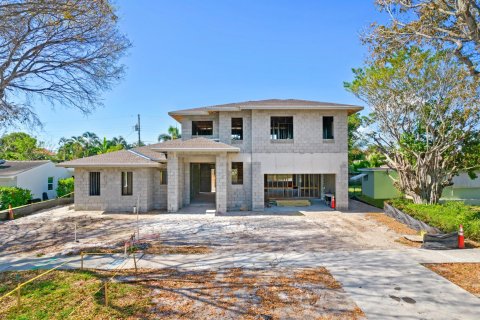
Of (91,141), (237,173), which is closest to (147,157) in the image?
(237,173)

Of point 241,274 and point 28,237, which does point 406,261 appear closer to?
point 241,274

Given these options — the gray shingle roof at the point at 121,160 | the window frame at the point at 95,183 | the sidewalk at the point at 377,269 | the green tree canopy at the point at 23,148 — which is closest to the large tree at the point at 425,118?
the sidewalk at the point at 377,269

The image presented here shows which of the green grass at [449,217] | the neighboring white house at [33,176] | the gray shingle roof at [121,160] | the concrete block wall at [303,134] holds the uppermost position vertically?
the concrete block wall at [303,134]

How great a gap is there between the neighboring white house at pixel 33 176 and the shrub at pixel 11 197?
9.36ft

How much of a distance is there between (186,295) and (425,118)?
17550 millimetres

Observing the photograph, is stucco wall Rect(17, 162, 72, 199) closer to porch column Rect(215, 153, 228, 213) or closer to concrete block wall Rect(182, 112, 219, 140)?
concrete block wall Rect(182, 112, 219, 140)

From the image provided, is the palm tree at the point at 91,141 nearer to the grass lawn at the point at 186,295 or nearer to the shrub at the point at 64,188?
the shrub at the point at 64,188

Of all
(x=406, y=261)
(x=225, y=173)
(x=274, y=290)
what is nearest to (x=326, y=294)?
(x=274, y=290)

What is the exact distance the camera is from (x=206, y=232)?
1266 centimetres

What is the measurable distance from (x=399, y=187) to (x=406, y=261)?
35.9 ft

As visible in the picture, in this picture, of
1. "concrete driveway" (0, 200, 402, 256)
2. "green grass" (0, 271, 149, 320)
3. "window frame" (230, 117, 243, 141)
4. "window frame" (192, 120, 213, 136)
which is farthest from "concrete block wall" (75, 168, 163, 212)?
"green grass" (0, 271, 149, 320)

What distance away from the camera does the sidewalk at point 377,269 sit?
5765mm

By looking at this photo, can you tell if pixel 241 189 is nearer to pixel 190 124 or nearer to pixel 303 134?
pixel 303 134

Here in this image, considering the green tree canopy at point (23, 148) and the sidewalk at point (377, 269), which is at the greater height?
the green tree canopy at point (23, 148)
